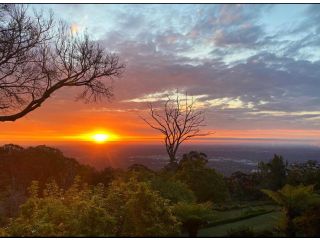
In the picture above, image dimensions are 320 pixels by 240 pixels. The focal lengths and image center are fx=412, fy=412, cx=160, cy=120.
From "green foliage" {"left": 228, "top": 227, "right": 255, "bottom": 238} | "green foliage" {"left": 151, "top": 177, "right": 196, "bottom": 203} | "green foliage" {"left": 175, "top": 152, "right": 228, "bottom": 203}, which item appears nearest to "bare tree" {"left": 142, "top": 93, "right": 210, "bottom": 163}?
"green foliage" {"left": 175, "top": 152, "right": 228, "bottom": 203}

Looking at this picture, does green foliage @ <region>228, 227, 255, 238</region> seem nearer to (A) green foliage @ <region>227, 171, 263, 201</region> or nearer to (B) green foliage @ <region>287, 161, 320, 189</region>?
(B) green foliage @ <region>287, 161, 320, 189</region>

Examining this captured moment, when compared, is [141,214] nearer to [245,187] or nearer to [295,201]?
[295,201]

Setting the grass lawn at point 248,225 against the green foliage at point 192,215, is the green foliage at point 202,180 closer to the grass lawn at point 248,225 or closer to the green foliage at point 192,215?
the grass lawn at point 248,225

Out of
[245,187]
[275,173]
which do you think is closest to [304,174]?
[275,173]

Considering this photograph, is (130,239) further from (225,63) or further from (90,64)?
(225,63)

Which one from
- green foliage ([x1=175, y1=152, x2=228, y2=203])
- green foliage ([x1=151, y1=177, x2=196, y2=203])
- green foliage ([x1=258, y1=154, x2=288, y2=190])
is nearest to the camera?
green foliage ([x1=151, y1=177, x2=196, y2=203])

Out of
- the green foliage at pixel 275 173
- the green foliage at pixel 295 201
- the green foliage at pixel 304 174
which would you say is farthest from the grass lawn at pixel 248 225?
the green foliage at pixel 275 173
